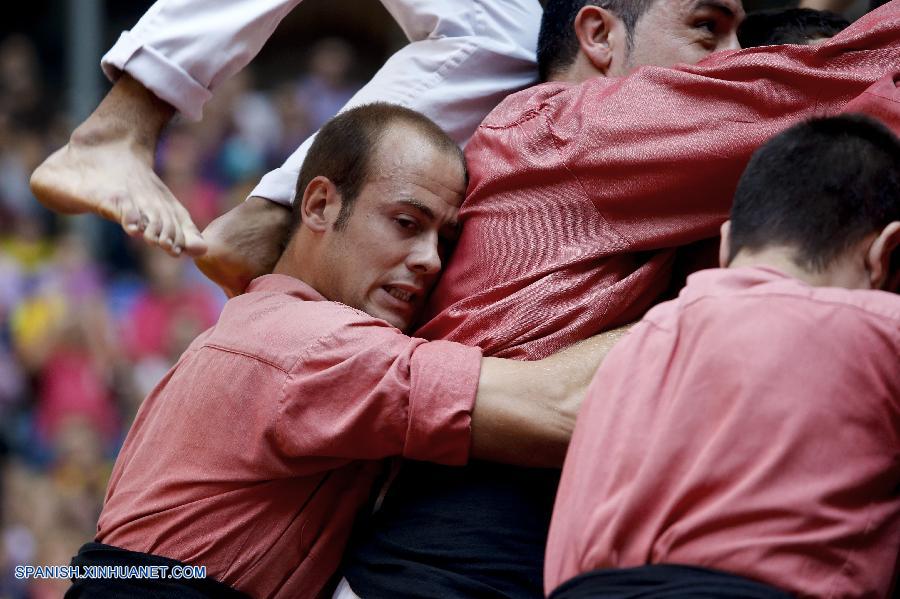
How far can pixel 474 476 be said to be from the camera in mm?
2105

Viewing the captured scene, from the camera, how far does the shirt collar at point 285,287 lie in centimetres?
233

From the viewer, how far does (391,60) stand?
2705 mm

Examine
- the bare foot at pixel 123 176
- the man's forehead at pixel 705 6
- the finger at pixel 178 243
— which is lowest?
the finger at pixel 178 243

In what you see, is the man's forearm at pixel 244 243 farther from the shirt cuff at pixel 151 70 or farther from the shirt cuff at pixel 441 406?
the shirt cuff at pixel 441 406

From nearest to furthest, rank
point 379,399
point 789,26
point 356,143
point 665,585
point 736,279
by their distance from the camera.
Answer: point 665,585 → point 736,279 → point 379,399 → point 356,143 → point 789,26

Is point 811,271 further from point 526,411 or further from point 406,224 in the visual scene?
point 406,224

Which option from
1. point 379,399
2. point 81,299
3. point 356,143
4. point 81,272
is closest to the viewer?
point 379,399

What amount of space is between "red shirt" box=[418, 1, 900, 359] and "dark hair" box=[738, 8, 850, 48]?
359 mm

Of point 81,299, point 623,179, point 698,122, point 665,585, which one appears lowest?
point 81,299

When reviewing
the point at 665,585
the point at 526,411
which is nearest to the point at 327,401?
the point at 526,411

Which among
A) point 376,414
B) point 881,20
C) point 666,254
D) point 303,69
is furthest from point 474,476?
point 303,69

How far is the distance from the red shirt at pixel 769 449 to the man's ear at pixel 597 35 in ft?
3.47

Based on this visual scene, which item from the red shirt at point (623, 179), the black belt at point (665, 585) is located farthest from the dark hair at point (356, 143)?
the black belt at point (665, 585)

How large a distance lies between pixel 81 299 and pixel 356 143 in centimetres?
393
